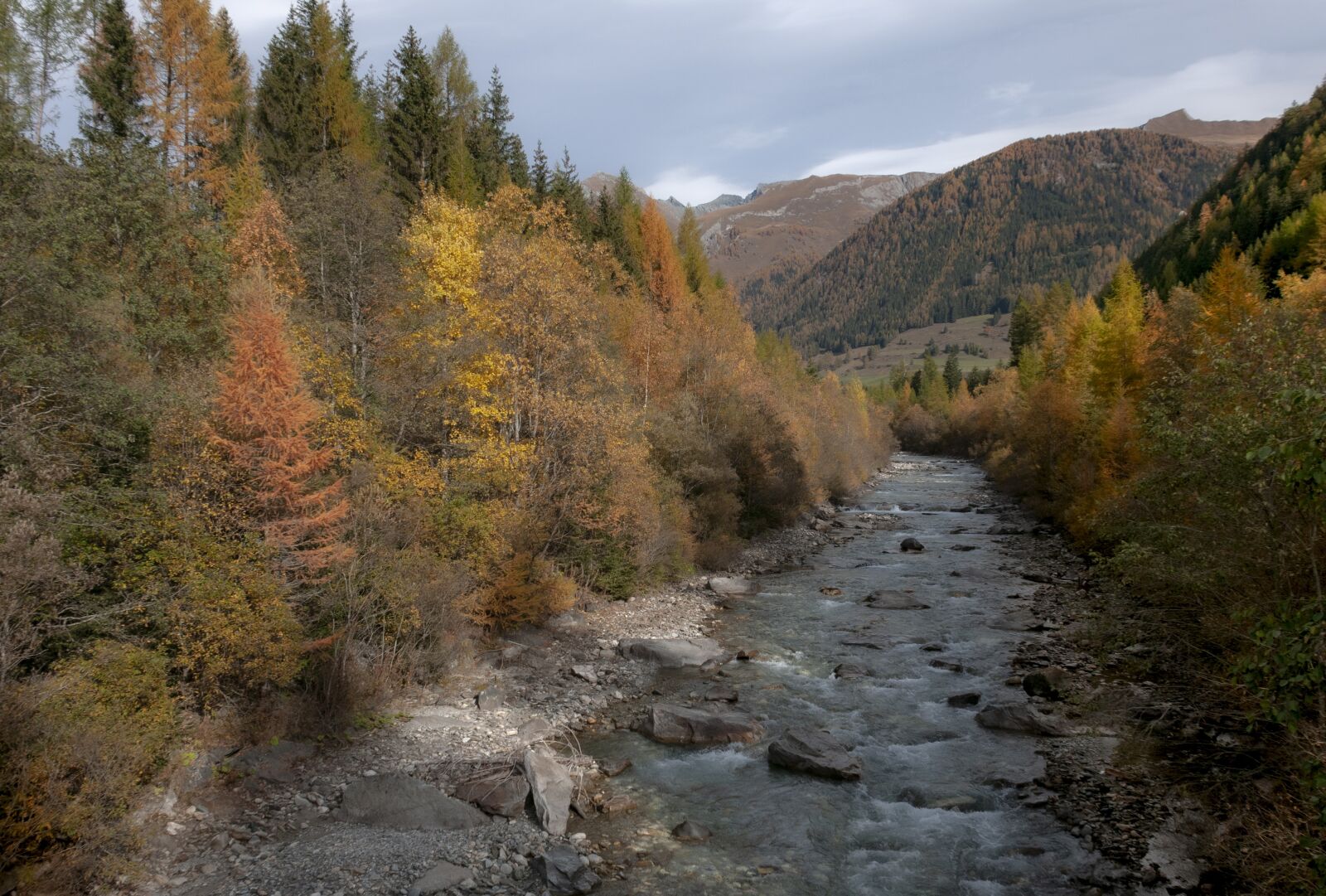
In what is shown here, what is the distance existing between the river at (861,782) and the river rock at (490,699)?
308cm

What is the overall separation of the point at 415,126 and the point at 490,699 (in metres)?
36.3

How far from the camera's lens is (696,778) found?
1523 centimetres

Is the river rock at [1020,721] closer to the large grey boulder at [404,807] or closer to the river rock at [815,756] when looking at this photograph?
the river rock at [815,756]

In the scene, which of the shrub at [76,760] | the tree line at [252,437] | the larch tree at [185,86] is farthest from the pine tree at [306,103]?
the shrub at [76,760]

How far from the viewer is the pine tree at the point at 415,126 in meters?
42.0

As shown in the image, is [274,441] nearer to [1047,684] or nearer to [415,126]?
[1047,684]

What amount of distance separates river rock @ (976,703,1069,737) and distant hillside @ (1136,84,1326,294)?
4787 centimetres

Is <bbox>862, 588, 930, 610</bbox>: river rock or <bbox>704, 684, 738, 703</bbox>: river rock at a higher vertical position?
<bbox>704, 684, 738, 703</bbox>: river rock

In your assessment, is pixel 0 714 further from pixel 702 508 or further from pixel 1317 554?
pixel 702 508

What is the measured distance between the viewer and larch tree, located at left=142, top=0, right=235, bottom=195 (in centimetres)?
3117

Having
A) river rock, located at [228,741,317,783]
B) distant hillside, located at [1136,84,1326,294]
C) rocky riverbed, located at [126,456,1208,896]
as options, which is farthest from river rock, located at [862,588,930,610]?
distant hillside, located at [1136,84,1326,294]

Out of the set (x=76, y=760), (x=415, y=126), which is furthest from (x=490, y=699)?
(x=415, y=126)

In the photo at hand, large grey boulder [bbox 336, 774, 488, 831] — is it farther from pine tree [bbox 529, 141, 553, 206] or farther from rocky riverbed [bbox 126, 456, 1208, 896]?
pine tree [bbox 529, 141, 553, 206]

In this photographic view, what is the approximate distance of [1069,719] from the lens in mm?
17062
